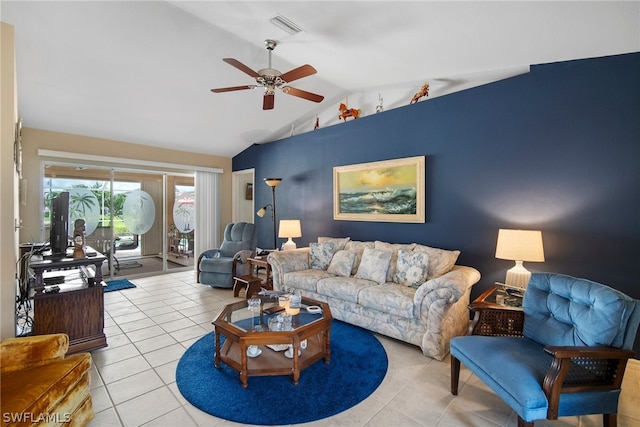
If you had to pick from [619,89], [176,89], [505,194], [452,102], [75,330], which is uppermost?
[176,89]

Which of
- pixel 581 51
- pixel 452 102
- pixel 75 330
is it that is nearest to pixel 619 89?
pixel 581 51

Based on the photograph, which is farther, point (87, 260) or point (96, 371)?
point (87, 260)

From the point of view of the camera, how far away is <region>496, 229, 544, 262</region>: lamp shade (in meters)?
2.61

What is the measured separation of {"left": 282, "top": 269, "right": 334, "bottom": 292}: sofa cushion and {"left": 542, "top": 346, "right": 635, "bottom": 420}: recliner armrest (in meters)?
2.48

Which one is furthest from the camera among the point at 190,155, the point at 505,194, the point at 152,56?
the point at 190,155

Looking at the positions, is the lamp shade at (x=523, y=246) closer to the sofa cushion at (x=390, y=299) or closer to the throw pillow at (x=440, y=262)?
the throw pillow at (x=440, y=262)

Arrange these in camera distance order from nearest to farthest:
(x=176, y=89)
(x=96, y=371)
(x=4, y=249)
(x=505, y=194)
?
(x=4, y=249), (x=96, y=371), (x=505, y=194), (x=176, y=89)

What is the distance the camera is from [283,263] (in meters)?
4.08

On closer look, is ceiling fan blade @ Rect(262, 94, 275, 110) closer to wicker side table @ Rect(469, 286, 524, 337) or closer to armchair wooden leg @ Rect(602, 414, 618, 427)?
wicker side table @ Rect(469, 286, 524, 337)

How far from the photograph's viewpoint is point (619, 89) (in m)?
2.54

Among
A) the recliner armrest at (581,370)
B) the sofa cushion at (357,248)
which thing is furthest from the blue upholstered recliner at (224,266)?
the recliner armrest at (581,370)

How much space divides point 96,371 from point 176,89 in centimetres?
351

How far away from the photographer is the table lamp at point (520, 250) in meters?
2.61

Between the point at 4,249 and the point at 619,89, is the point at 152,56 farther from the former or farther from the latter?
the point at 619,89
